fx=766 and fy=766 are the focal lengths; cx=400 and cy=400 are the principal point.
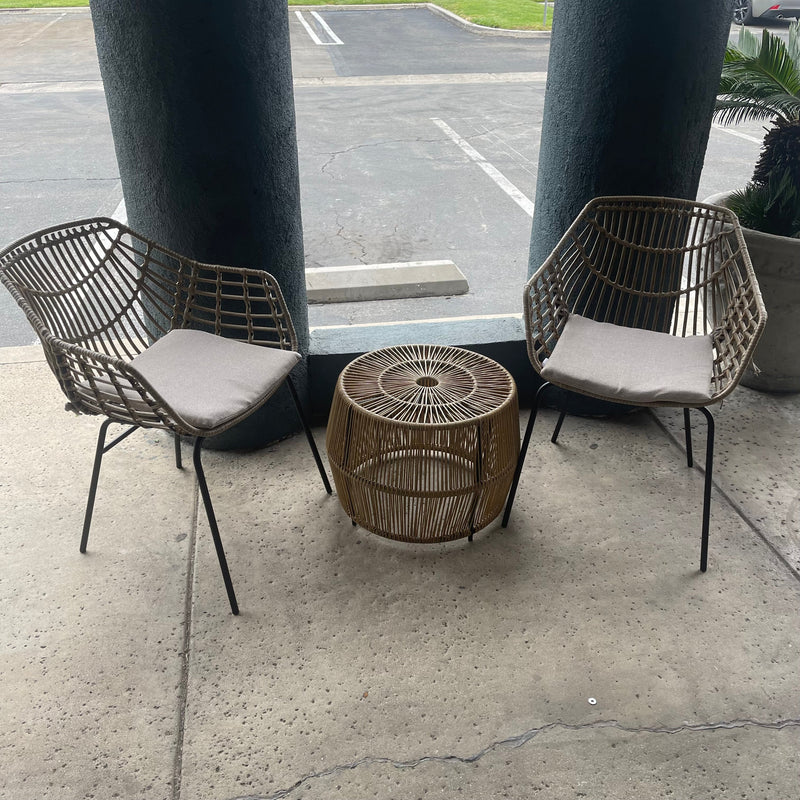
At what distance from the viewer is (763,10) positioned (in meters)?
13.6

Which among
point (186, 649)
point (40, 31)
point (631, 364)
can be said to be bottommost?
point (186, 649)

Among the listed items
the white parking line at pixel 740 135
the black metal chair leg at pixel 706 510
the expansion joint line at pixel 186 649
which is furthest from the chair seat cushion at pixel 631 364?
the white parking line at pixel 740 135

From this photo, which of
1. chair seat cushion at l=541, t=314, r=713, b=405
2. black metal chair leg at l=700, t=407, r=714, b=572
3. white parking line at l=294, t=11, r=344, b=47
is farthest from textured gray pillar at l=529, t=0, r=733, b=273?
white parking line at l=294, t=11, r=344, b=47

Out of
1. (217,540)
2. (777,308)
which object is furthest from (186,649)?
(777,308)

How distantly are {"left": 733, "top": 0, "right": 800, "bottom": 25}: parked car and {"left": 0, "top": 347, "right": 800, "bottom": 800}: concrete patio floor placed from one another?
44.7 feet

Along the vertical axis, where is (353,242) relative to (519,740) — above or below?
below

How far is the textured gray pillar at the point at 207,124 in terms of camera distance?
7.73ft

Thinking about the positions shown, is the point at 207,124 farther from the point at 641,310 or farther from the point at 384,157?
the point at 384,157

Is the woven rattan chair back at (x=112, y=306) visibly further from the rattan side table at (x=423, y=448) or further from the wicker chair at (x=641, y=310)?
the wicker chair at (x=641, y=310)

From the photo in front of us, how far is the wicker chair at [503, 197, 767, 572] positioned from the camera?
92.4 inches

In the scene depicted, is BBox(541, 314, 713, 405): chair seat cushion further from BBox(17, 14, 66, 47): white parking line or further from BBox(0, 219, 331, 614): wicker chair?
BBox(17, 14, 66, 47): white parking line

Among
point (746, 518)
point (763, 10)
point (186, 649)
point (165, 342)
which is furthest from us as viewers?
point (763, 10)

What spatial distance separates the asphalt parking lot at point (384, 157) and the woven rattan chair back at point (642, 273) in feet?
5.01

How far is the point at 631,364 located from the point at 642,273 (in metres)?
0.70
